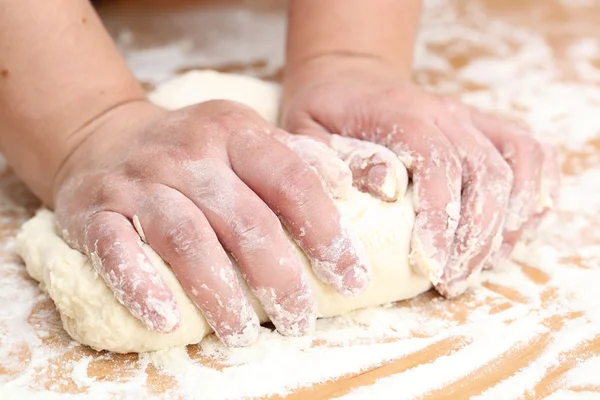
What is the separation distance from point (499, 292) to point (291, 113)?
1.40ft

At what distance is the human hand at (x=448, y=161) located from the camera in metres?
0.92

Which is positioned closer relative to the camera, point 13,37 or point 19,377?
point 19,377

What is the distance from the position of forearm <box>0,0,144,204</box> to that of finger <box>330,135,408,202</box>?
0.39 meters

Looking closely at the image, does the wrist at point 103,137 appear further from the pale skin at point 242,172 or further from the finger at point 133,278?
the finger at point 133,278

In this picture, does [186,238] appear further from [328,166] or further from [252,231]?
[328,166]

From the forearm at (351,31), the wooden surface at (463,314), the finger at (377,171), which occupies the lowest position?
the wooden surface at (463,314)

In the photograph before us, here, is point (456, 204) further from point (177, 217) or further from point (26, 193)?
point (26, 193)

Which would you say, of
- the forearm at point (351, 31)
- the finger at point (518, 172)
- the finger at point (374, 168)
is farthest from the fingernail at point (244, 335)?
the forearm at point (351, 31)

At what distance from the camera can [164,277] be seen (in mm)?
830

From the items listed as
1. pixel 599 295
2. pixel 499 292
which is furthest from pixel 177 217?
pixel 599 295

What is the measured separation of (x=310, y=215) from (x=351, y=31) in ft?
1.65

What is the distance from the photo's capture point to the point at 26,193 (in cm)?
121

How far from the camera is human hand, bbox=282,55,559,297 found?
0.92 m

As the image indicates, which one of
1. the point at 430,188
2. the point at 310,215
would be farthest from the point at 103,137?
the point at 430,188
